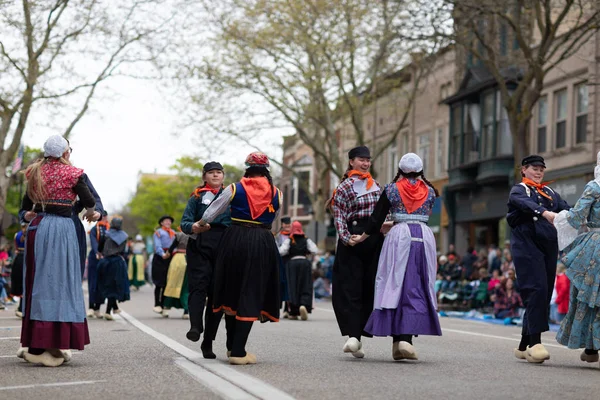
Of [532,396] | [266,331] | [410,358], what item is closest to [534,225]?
[410,358]

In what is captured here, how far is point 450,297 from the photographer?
2950 cm

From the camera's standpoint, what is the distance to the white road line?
7.56 m

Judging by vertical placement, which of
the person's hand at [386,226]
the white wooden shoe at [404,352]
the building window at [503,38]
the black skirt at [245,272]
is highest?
the building window at [503,38]

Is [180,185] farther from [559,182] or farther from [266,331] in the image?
[266,331]

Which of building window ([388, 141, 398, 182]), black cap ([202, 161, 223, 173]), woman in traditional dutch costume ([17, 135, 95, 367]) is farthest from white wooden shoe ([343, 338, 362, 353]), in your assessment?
building window ([388, 141, 398, 182])

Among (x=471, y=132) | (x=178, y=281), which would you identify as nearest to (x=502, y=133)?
(x=471, y=132)

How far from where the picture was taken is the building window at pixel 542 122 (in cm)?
3675

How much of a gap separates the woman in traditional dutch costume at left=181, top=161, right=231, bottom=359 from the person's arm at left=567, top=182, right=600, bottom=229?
3.09 metres

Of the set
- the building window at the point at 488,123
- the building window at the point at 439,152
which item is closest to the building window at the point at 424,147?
the building window at the point at 439,152

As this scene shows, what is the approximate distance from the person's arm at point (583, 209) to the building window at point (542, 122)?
86.4 ft

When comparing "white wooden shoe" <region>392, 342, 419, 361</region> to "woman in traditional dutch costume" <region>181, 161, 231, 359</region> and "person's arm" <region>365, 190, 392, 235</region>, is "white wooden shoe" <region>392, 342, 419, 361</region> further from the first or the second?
"woman in traditional dutch costume" <region>181, 161, 231, 359</region>

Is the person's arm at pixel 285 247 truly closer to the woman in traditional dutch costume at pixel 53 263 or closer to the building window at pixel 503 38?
the woman in traditional dutch costume at pixel 53 263

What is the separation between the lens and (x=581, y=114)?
3403 cm

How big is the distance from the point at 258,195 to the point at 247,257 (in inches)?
21.2
